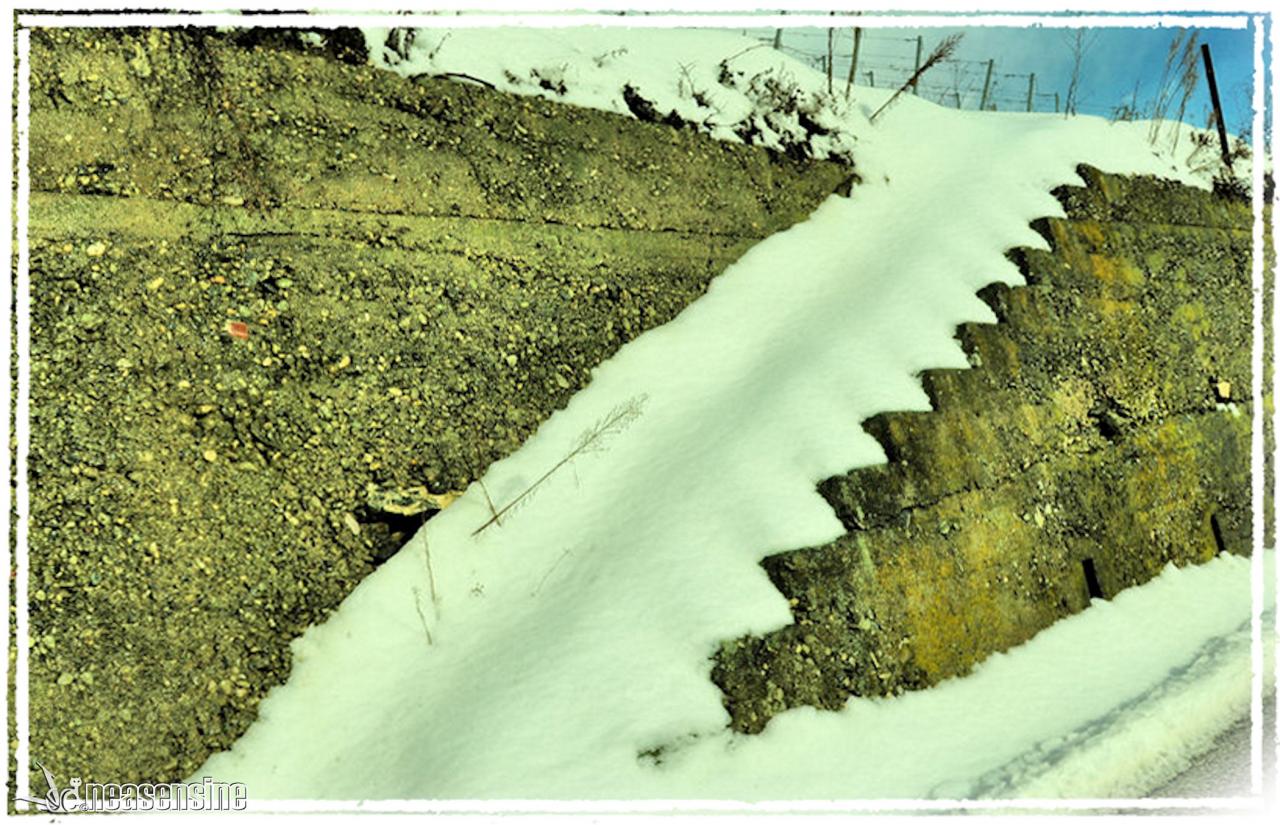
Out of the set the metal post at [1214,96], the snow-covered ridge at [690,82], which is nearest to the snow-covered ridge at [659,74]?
the snow-covered ridge at [690,82]

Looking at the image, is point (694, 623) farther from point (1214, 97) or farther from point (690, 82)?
point (1214, 97)

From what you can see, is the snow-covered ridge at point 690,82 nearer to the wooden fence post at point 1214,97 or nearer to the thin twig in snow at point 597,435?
the wooden fence post at point 1214,97

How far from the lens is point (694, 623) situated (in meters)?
4.14

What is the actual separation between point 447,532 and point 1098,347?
18.2 ft

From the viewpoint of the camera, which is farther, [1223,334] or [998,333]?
[1223,334]

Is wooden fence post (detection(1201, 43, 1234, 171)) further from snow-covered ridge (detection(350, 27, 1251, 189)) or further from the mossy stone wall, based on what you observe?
the mossy stone wall

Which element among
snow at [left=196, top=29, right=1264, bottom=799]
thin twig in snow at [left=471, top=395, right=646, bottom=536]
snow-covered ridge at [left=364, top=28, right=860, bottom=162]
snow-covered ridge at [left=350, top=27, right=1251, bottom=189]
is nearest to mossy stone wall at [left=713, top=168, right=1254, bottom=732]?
snow at [left=196, top=29, right=1264, bottom=799]

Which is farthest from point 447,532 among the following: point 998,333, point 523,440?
point 998,333

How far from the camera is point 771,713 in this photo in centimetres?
404

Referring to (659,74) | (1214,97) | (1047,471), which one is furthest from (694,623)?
(1214,97)

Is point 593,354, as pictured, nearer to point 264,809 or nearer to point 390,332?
point 390,332

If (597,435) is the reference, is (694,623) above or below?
below

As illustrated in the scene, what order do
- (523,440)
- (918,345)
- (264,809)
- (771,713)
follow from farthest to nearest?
(918,345)
(523,440)
(771,713)
(264,809)

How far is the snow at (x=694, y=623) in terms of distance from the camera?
3.78 meters
